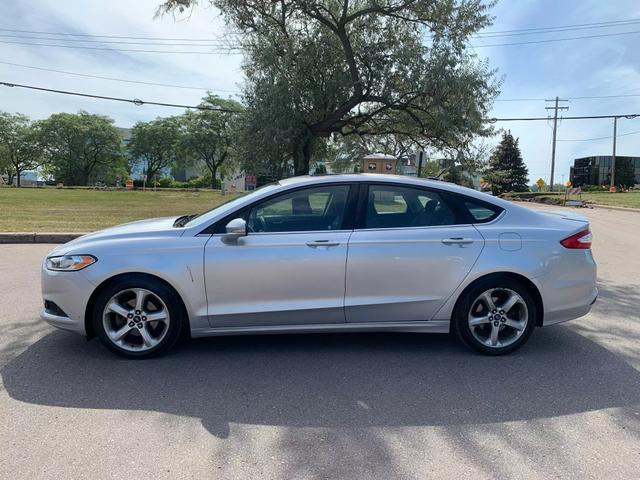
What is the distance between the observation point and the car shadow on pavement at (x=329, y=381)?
3271mm

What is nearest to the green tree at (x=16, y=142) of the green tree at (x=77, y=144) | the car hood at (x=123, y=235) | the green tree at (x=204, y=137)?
the green tree at (x=77, y=144)

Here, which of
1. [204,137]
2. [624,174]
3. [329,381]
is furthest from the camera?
[624,174]

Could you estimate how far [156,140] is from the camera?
67312 mm

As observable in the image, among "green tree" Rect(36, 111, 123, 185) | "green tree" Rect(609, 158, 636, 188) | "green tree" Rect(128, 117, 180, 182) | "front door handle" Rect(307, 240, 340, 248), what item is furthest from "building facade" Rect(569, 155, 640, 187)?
"front door handle" Rect(307, 240, 340, 248)

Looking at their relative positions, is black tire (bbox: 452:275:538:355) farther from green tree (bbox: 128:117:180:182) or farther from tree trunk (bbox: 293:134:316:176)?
green tree (bbox: 128:117:180:182)

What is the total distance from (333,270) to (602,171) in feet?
271

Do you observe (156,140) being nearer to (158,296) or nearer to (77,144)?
(77,144)

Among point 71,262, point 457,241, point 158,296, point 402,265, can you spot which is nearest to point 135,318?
point 158,296

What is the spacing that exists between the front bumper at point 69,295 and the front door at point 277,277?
992 millimetres

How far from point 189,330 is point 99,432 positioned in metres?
1.25

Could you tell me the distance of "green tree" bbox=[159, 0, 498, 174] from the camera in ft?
36.3

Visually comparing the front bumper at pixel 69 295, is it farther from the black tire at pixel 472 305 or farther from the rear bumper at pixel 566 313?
the rear bumper at pixel 566 313

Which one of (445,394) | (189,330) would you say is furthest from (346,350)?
(189,330)

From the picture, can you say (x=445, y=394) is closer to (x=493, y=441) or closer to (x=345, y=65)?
(x=493, y=441)
